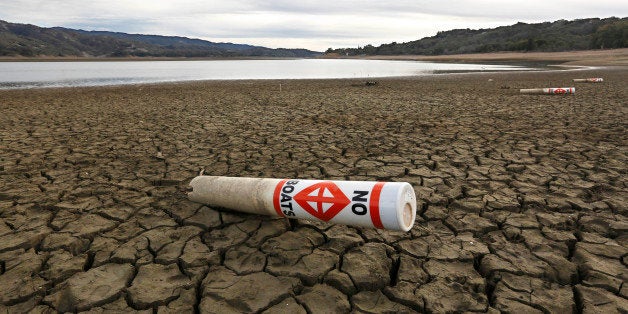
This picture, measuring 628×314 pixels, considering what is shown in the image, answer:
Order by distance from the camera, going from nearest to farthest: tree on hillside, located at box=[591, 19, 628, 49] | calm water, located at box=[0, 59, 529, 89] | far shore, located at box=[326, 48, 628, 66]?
calm water, located at box=[0, 59, 529, 89] < far shore, located at box=[326, 48, 628, 66] < tree on hillside, located at box=[591, 19, 628, 49]

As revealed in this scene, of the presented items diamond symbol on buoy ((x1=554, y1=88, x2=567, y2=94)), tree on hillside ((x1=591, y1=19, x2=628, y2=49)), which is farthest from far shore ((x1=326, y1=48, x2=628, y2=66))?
diamond symbol on buoy ((x1=554, y1=88, x2=567, y2=94))

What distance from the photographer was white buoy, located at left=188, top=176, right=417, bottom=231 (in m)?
2.08

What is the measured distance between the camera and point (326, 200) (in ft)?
7.50

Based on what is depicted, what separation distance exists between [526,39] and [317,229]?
93.5 meters

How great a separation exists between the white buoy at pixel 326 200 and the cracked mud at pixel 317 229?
0.22 meters

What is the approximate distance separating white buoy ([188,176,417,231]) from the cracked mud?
0.71 ft

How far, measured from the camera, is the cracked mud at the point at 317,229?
6.64ft

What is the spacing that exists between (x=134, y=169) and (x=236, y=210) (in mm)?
2026

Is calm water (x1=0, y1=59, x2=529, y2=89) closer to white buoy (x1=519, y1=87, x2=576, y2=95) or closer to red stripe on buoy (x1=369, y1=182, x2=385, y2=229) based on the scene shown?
white buoy (x1=519, y1=87, x2=576, y2=95)

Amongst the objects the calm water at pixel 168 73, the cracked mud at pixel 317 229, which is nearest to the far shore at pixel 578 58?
the calm water at pixel 168 73

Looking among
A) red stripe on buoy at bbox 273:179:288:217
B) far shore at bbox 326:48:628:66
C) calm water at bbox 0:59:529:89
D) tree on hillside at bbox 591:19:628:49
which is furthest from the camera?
tree on hillside at bbox 591:19:628:49

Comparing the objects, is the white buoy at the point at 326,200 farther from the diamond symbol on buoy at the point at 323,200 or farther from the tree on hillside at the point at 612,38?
the tree on hillside at the point at 612,38

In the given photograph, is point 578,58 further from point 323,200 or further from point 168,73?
point 323,200

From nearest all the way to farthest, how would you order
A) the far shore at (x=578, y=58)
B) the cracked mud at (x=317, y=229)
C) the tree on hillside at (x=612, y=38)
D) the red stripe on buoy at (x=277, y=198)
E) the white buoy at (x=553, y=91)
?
the cracked mud at (x=317, y=229) → the red stripe on buoy at (x=277, y=198) → the white buoy at (x=553, y=91) → the far shore at (x=578, y=58) → the tree on hillside at (x=612, y=38)
